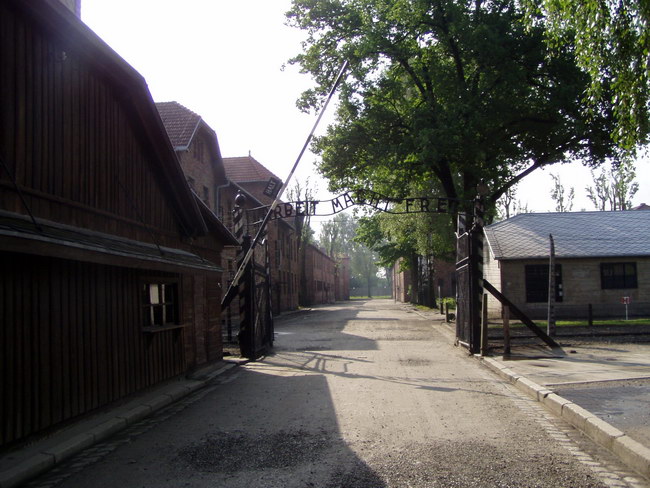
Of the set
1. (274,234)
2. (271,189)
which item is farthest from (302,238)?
(271,189)

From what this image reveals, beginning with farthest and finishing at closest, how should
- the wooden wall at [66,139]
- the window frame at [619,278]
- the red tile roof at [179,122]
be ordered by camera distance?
the window frame at [619,278] < the red tile roof at [179,122] < the wooden wall at [66,139]

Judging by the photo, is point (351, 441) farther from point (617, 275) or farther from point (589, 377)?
point (617, 275)

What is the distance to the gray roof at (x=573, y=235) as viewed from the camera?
1115 inches

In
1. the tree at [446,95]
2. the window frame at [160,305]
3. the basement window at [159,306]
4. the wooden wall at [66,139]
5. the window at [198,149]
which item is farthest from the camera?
the window at [198,149]

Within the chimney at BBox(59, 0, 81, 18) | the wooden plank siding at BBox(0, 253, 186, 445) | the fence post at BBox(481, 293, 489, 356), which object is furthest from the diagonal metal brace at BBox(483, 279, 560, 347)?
the chimney at BBox(59, 0, 81, 18)

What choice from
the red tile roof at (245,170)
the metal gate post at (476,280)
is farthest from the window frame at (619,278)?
the red tile roof at (245,170)

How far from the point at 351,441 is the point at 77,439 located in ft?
9.81

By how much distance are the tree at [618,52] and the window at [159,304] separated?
7383 mm

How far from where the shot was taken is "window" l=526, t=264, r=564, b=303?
28.4 metres

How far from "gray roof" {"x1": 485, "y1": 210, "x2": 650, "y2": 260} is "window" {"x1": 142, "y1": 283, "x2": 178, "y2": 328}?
794 inches

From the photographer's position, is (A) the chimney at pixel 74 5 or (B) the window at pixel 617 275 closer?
(A) the chimney at pixel 74 5

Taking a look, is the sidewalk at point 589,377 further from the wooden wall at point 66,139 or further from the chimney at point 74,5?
the chimney at point 74,5

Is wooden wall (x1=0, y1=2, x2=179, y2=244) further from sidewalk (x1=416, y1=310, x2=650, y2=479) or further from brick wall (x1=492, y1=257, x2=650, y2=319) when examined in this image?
brick wall (x1=492, y1=257, x2=650, y2=319)

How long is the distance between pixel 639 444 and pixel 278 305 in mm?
35975
